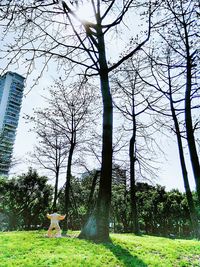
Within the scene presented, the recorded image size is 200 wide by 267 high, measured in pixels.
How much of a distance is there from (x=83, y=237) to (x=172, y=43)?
8.98 metres

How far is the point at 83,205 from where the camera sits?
4503 cm

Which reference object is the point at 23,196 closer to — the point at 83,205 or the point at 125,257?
the point at 83,205

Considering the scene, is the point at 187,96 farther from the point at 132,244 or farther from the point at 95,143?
the point at 95,143

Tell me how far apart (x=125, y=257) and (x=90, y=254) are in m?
0.88

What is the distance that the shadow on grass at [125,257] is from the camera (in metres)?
5.96

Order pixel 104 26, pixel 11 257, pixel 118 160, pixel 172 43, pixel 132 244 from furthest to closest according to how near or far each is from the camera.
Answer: pixel 118 160, pixel 172 43, pixel 104 26, pixel 132 244, pixel 11 257

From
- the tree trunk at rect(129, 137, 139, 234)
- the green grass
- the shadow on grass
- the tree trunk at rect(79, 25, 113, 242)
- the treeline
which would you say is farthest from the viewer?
the treeline

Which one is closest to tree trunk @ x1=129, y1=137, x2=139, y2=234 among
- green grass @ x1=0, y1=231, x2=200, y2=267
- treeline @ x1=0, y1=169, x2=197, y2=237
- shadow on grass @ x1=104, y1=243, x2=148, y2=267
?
green grass @ x1=0, y1=231, x2=200, y2=267

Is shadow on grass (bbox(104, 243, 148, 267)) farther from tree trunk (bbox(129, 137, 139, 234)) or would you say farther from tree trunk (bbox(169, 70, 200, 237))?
tree trunk (bbox(129, 137, 139, 234))

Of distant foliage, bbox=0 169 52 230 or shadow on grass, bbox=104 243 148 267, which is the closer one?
shadow on grass, bbox=104 243 148 267

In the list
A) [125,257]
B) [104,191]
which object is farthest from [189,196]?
[125,257]

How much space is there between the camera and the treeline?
105ft

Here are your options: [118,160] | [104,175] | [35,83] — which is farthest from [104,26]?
[118,160]

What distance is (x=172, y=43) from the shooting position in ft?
38.7
